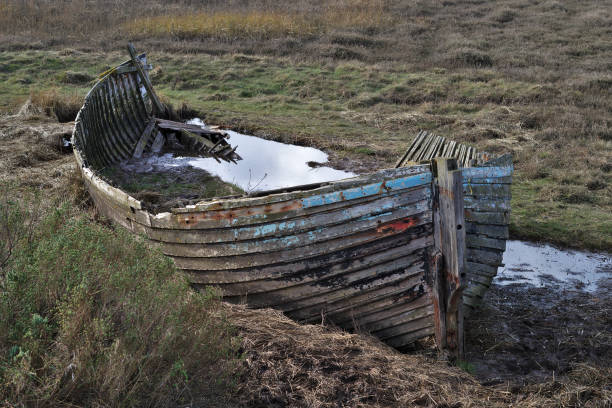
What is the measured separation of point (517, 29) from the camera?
62.7 feet

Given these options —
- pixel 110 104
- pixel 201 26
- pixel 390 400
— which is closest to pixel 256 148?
pixel 110 104

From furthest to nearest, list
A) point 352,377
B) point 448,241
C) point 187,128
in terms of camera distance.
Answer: point 187,128
point 448,241
point 352,377

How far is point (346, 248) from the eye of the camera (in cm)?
430

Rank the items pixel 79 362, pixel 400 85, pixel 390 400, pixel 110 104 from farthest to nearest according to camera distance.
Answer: pixel 400 85, pixel 110 104, pixel 390 400, pixel 79 362

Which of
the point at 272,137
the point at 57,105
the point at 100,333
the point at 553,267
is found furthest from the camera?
the point at 57,105

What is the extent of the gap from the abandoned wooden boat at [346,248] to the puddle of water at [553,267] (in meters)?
2.22

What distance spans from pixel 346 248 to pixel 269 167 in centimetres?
597

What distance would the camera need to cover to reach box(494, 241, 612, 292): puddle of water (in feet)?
20.6

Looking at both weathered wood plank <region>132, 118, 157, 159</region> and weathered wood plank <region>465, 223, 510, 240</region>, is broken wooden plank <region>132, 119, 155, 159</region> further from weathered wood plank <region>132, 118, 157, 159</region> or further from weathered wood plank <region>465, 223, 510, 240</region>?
weathered wood plank <region>465, 223, 510, 240</region>

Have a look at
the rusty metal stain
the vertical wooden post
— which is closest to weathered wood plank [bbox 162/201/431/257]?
the rusty metal stain

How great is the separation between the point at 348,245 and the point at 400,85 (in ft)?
34.7

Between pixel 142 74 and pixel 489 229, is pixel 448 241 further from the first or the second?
pixel 142 74

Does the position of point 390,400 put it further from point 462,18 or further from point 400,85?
point 462,18

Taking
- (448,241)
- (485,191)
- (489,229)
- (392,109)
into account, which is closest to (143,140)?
(392,109)
